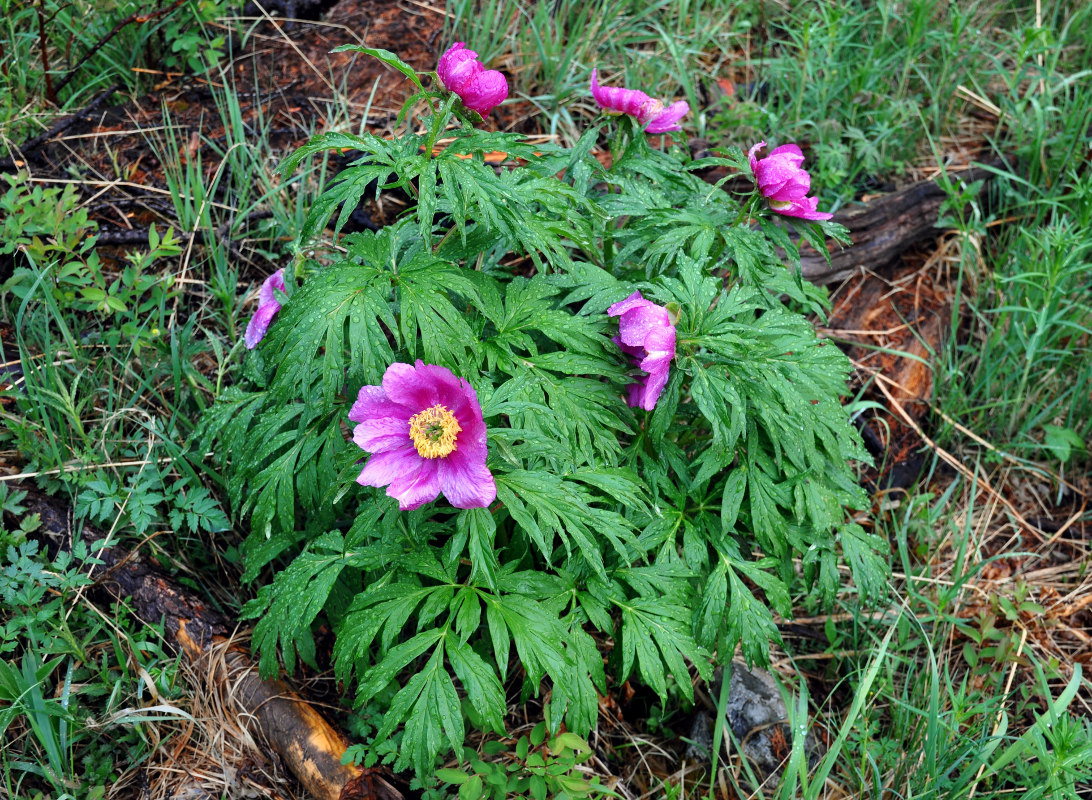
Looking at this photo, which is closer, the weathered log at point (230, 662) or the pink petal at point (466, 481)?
the pink petal at point (466, 481)

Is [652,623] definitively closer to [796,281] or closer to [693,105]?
[796,281]

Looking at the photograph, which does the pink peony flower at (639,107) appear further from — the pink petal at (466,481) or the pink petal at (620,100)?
the pink petal at (466,481)

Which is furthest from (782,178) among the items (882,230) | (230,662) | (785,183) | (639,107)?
(230,662)

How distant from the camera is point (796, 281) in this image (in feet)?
7.16

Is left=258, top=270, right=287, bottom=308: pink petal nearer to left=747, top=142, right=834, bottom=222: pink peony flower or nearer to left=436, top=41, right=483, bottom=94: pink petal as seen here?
left=436, top=41, right=483, bottom=94: pink petal

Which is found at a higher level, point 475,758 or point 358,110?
point 358,110

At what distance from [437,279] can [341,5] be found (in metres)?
2.54

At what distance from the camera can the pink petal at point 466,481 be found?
1.58m

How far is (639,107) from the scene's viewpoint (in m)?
2.20

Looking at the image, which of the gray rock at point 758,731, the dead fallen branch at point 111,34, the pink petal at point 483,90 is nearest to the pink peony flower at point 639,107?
the pink petal at point 483,90

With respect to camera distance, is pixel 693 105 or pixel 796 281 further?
pixel 693 105

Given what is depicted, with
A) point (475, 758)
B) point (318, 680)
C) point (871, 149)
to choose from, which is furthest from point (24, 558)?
point (871, 149)

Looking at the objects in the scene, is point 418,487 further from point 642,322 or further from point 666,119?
point 666,119

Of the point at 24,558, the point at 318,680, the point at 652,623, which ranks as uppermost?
the point at 652,623
